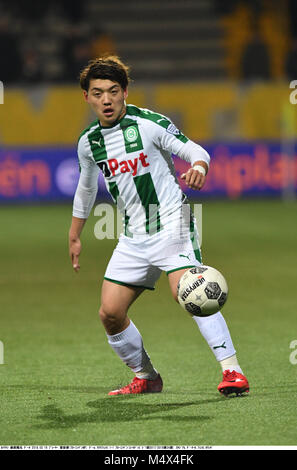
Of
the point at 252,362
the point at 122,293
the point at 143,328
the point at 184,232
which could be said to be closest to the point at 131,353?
the point at 122,293

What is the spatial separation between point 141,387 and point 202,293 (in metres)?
0.94

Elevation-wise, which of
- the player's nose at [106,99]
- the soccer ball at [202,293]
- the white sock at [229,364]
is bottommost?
the white sock at [229,364]

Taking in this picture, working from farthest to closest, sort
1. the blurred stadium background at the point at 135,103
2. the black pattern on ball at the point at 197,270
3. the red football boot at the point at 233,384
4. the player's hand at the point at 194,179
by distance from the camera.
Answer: the blurred stadium background at the point at 135,103, the red football boot at the point at 233,384, the black pattern on ball at the point at 197,270, the player's hand at the point at 194,179

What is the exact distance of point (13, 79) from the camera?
64.6 ft

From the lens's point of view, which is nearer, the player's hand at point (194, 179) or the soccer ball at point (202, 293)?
the player's hand at point (194, 179)

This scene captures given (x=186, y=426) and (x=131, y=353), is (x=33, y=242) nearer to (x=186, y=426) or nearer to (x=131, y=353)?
(x=131, y=353)

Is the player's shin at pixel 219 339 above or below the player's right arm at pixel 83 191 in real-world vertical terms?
below

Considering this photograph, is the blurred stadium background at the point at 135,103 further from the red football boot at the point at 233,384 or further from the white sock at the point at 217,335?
the red football boot at the point at 233,384

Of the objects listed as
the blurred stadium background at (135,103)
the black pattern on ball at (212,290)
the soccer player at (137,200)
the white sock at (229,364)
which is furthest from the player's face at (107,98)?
the blurred stadium background at (135,103)

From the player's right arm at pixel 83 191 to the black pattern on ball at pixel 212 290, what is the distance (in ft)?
3.51

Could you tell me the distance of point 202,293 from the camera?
517 cm

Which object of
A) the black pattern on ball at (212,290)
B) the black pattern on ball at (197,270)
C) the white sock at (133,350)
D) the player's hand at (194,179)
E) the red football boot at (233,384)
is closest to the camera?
the player's hand at (194,179)

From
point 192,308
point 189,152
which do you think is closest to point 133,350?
point 192,308

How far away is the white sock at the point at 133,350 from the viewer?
573 cm
